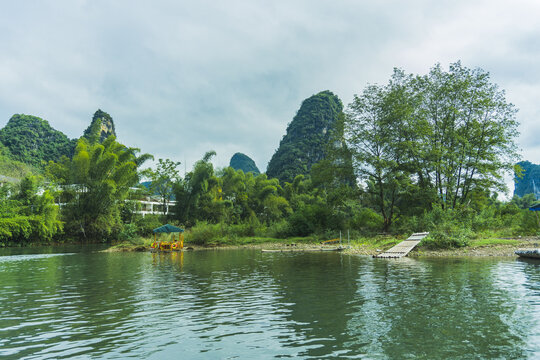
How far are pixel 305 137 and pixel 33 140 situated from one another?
7741 centimetres

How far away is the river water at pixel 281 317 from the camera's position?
16.1 ft

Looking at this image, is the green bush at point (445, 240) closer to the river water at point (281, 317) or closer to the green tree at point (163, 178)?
the river water at point (281, 317)

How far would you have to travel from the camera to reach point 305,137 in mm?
111375

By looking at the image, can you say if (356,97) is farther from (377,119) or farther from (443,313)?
(443,313)

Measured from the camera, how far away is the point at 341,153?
3053 centimetres

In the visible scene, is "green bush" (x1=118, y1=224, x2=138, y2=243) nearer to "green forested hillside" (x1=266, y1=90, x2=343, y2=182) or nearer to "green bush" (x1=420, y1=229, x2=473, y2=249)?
"green bush" (x1=420, y1=229, x2=473, y2=249)

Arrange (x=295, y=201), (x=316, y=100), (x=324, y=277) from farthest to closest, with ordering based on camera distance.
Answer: (x=316, y=100) < (x=295, y=201) < (x=324, y=277)

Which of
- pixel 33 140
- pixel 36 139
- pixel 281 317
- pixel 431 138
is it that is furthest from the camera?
pixel 36 139

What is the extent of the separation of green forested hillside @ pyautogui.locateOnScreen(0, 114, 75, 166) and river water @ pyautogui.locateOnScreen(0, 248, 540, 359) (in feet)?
278

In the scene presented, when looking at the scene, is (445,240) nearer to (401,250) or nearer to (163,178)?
(401,250)

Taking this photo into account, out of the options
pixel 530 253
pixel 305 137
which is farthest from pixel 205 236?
pixel 305 137

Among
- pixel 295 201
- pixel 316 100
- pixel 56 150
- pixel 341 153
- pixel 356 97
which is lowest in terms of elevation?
pixel 295 201

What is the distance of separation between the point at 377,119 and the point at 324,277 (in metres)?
21.8

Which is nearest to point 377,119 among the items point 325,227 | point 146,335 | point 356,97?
point 356,97
